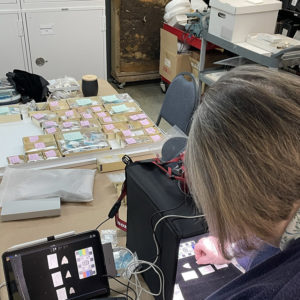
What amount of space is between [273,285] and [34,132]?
143 cm

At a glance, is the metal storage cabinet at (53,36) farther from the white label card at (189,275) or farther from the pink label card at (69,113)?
the white label card at (189,275)

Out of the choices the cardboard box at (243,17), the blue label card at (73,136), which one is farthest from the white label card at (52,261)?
the cardboard box at (243,17)

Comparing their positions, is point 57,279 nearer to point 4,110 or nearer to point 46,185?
point 46,185

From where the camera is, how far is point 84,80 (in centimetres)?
206

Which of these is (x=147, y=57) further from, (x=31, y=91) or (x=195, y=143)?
(x=195, y=143)

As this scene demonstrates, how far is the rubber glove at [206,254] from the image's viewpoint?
1035mm

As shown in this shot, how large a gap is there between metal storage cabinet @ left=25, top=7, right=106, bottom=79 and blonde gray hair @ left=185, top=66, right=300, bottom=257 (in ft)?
9.13

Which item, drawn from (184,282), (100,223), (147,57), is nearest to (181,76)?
(100,223)

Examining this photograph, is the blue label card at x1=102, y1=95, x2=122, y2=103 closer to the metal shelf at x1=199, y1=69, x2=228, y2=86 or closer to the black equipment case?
the black equipment case

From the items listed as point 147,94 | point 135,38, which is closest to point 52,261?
point 147,94

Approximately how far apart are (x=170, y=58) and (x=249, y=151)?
3334mm

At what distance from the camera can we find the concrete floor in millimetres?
3709

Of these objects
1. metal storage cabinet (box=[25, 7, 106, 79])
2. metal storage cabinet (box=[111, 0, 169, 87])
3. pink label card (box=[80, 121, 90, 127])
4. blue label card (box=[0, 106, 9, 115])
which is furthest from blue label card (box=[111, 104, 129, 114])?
metal storage cabinet (box=[111, 0, 169, 87])

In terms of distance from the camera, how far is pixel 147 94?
4059 millimetres
